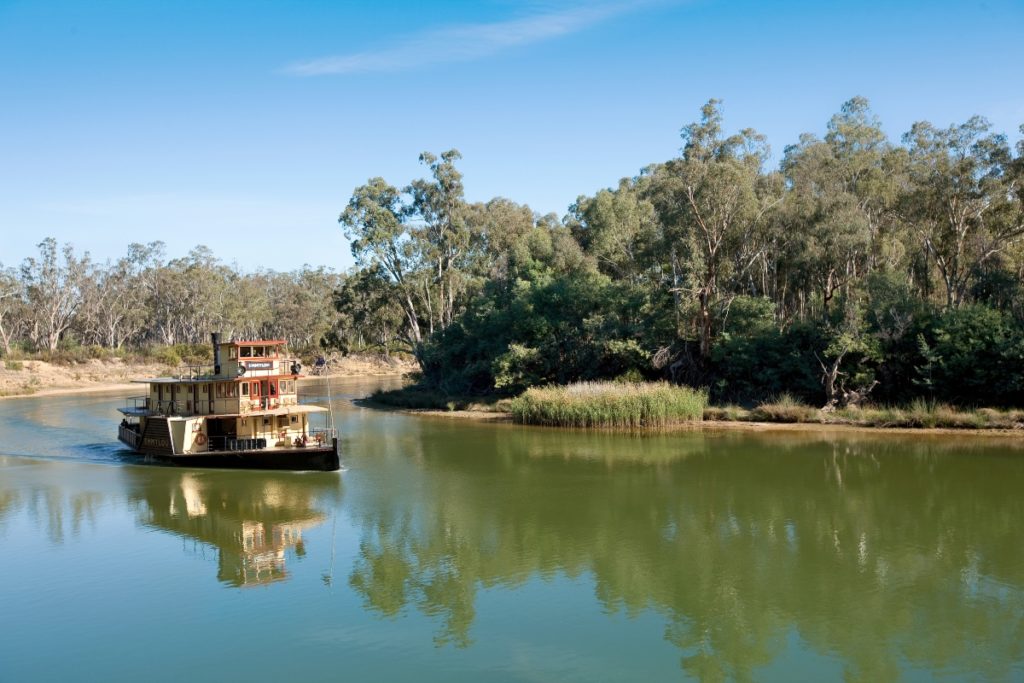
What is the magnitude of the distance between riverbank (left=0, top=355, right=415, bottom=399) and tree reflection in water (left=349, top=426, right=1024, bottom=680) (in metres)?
35.5

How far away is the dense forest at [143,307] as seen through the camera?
280 ft

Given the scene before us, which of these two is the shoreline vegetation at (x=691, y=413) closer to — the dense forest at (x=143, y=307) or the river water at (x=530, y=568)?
the river water at (x=530, y=568)

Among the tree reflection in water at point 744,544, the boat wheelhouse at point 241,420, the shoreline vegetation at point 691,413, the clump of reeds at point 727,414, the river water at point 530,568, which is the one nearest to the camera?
the river water at point 530,568

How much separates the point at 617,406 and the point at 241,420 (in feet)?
49.7

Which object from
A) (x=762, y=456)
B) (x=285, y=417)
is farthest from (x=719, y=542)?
(x=285, y=417)

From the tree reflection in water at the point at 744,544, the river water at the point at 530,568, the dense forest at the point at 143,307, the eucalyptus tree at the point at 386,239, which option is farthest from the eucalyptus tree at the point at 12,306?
the tree reflection in water at the point at 744,544

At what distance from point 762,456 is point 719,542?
419 inches

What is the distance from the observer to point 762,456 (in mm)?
28281

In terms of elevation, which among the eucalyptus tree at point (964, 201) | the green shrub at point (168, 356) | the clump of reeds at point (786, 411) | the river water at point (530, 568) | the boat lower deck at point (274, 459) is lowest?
the river water at point (530, 568)

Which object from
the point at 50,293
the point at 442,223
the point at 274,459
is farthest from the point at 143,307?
the point at 274,459

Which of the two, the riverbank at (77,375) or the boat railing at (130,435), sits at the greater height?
the riverbank at (77,375)

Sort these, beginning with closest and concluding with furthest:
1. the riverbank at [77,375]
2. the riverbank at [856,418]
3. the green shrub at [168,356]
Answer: the riverbank at [856,418] < the riverbank at [77,375] < the green shrub at [168,356]

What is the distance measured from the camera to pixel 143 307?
3760 inches

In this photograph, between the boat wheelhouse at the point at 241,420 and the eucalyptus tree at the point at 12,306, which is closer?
the boat wheelhouse at the point at 241,420
